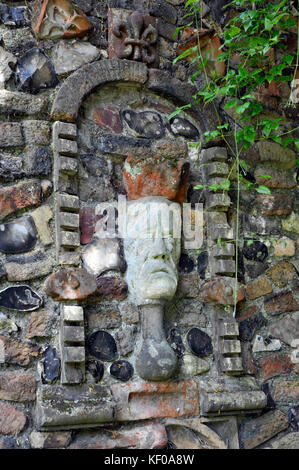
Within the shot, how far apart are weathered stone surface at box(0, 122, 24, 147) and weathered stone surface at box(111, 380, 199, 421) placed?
3.87ft

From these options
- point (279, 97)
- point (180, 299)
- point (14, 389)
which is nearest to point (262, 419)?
point (180, 299)

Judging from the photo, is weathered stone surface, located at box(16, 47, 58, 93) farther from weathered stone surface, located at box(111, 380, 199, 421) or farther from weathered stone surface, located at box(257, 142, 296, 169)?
weathered stone surface, located at box(111, 380, 199, 421)

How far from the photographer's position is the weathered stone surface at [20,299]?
264cm

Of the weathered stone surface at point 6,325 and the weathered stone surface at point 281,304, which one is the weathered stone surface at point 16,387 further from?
the weathered stone surface at point 281,304

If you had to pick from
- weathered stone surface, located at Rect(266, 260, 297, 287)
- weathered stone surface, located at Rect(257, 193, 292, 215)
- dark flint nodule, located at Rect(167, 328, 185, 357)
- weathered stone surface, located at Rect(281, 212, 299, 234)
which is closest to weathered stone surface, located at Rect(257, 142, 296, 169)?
weathered stone surface, located at Rect(257, 193, 292, 215)

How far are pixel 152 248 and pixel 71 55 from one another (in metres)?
1.05

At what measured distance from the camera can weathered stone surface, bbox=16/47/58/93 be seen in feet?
9.64

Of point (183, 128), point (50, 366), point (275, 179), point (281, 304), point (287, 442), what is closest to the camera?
point (50, 366)

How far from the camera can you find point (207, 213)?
124 inches

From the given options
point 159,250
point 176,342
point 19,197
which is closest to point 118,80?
point 19,197

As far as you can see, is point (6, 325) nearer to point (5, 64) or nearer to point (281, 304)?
point (5, 64)

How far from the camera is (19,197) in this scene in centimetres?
278

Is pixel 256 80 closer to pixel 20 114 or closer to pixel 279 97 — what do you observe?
pixel 279 97

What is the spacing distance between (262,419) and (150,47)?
1.95 metres
